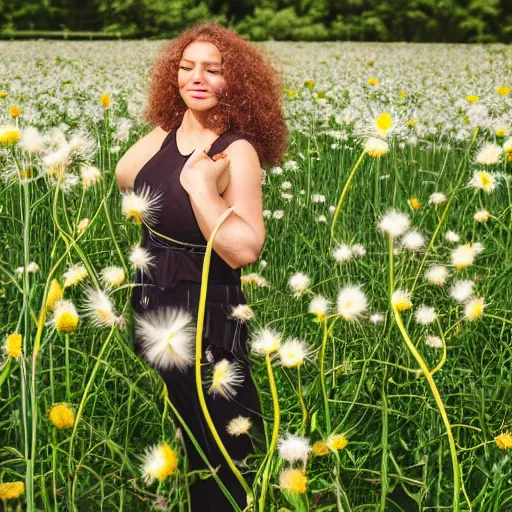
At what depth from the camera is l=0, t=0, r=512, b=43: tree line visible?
24.7m

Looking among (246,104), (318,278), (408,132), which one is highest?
(246,104)

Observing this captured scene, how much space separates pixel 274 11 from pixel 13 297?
25.5m

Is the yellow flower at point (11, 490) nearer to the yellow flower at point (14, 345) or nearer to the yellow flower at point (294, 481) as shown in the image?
the yellow flower at point (14, 345)

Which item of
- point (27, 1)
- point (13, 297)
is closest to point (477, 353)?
point (13, 297)

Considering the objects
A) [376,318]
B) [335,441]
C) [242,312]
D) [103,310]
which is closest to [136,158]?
[242,312]

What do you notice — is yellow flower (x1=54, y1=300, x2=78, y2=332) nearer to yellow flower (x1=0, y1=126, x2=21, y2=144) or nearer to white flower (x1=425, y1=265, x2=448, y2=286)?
yellow flower (x1=0, y1=126, x2=21, y2=144)

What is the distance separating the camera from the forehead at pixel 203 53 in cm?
158

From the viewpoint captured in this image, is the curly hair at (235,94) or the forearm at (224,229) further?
the curly hair at (235,94)

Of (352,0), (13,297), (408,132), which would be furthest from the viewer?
(352,0)

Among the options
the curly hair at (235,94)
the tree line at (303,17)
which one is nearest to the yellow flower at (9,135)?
the curly hair at (235,94)

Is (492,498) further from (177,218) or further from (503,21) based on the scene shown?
(503,21)

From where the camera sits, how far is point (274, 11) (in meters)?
26.0

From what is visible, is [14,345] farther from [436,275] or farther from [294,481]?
[436,275]

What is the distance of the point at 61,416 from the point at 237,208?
0.55m
